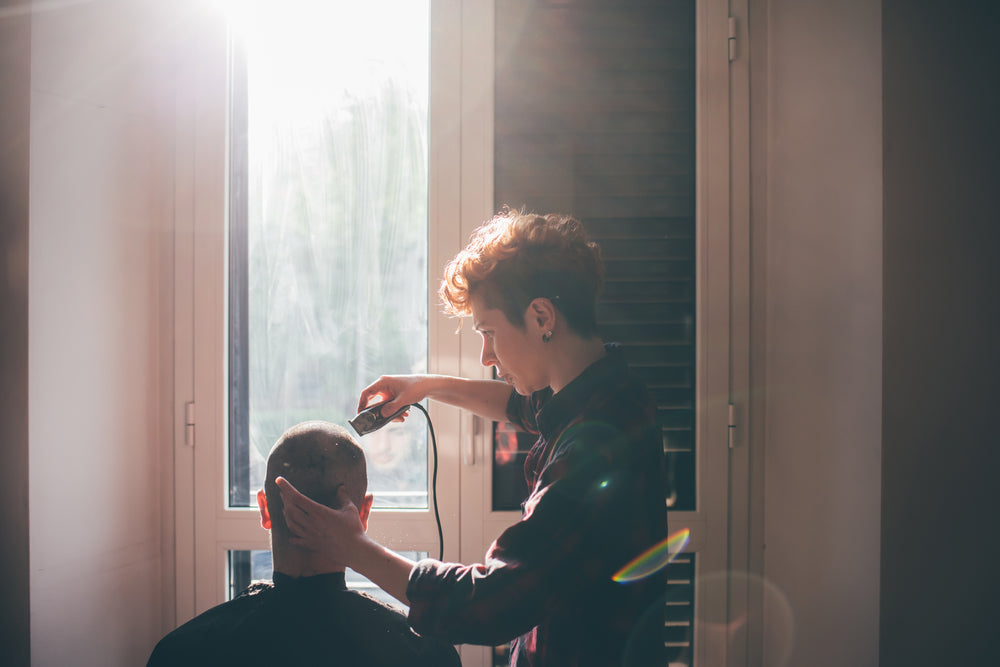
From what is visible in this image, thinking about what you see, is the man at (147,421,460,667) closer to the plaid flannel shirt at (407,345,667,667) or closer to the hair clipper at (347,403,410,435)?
the hair clipper at (347,403,410,435)

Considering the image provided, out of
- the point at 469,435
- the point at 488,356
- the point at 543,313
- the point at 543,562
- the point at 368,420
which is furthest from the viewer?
the point at 469,435

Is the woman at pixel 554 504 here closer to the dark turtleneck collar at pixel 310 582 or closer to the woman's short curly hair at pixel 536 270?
the woman's short curly hair at pixel 536 270

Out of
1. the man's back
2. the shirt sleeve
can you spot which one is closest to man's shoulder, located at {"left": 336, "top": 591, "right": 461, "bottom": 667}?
the man's back

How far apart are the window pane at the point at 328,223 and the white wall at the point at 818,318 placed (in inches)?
39.6

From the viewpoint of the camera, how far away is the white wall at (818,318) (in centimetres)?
118

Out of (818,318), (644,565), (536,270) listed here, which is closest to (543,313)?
(536,270)

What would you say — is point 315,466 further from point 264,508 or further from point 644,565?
point 644,565

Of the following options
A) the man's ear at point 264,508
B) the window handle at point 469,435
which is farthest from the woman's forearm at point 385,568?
the window handle at point 469,435

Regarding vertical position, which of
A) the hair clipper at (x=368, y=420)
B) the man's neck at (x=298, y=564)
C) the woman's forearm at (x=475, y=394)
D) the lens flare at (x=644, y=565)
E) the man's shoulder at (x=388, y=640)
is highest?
the woman's forearm at (x=475, y=394)

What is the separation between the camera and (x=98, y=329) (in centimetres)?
145

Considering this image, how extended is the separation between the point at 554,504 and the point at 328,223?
1153 millimetres

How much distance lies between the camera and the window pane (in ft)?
5.35

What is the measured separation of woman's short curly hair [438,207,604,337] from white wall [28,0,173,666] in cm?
104

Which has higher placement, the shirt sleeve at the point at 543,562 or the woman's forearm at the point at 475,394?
the woman's forearm at the point at 475,394
